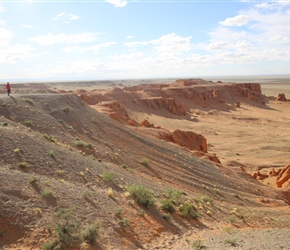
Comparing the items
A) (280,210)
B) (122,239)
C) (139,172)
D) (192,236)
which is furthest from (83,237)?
(280,210)

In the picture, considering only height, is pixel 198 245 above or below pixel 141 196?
below

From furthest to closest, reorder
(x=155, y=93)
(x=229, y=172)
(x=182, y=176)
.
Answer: (x=155, y=93) → (x=229, y=172) → (x=182, y=176)

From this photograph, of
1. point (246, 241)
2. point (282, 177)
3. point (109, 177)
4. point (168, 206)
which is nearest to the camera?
point (246, 241)

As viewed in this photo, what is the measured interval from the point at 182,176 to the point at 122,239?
1183 cm

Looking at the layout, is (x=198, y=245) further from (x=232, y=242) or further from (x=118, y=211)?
(x=118, y=211)

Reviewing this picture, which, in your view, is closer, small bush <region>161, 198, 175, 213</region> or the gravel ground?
the gravel ground

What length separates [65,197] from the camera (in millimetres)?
10820

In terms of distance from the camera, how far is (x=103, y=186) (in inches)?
527

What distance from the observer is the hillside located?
9586 mm

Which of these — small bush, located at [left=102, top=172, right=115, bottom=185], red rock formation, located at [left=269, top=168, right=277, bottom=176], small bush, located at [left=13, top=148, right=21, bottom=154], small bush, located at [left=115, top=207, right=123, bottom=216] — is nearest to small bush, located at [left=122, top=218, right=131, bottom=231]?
small bush, located at [left=115, top=207, right=123, bottom=216]

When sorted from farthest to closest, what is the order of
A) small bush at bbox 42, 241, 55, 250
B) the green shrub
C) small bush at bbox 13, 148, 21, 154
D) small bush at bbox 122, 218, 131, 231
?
the green shrub
small bush at bbox 13, 148, 21, 154
small bush at bbox 122, 218, 131, 231
small bush at bbox 42, 241, 55, 250

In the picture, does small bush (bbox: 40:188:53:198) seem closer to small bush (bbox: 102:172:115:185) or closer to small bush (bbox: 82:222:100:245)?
small bush (bbox: 82:222:100:245)

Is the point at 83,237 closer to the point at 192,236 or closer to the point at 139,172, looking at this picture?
the point at 192,236

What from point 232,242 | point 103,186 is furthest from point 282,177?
point 103,186
